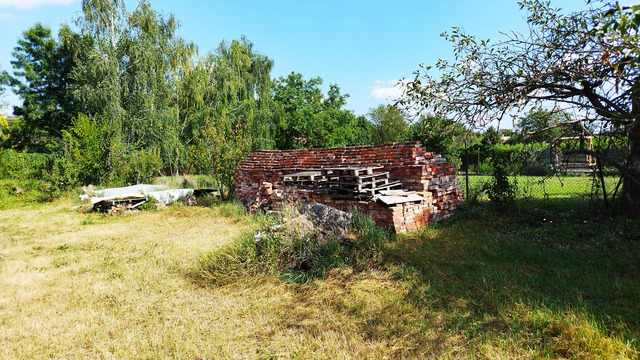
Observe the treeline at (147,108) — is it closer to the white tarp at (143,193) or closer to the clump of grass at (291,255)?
the white tarp at (143,193)

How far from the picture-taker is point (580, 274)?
4672 millimetres

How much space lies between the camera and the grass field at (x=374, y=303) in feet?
11.2

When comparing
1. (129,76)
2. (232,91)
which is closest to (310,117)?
(232,91)

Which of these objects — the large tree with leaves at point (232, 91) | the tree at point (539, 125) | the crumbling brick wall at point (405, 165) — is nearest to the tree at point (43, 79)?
the large tree with leaves at point (232, 91)

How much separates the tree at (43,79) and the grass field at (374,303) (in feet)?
84.7

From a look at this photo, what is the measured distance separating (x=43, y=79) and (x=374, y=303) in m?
34.3

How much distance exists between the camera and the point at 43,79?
89.0ft

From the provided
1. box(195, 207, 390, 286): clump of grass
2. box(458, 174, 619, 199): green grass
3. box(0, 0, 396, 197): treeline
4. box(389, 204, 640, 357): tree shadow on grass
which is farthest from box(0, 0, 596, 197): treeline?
box(195, 207, 390, 286): clump of grass

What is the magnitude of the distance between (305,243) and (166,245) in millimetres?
4134

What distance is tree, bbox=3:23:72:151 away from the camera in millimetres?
26719

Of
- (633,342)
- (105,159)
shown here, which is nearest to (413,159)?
(633,342)

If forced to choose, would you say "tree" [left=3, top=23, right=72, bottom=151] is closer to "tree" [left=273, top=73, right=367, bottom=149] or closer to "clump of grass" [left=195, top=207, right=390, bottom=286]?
"tree" [left=273, top=73, right=367, bottom=149]

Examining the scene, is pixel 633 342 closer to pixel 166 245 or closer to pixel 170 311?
pixel 170 311

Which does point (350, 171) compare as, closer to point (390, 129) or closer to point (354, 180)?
point (354, 180)
